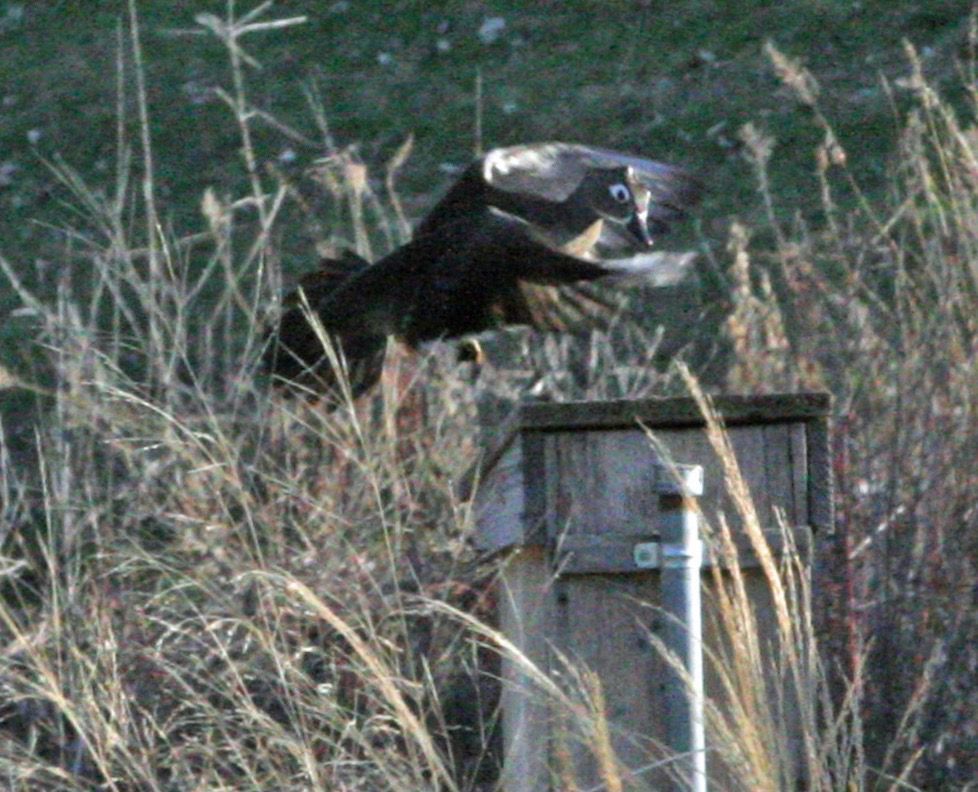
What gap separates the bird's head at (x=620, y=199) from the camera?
6.06m

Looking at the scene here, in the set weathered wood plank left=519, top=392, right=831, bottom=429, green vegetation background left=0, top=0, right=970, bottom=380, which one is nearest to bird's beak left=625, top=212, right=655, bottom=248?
green vegetation background left=0, top=0, right=970, bottom=380

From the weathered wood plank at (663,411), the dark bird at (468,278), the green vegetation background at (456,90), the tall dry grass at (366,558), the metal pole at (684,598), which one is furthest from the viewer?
the green vegetation background at (456,90)

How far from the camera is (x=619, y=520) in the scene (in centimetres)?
323

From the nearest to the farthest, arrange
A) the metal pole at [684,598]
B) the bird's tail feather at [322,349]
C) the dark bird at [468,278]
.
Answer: the metal pole at [684,598] < the dark bird at [468,278] < the bird's tail feather at [322,349]

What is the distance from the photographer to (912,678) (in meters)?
4.07

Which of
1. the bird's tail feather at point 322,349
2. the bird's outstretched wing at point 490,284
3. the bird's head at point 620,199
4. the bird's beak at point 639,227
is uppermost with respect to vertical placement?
the bird's head at point 620,199

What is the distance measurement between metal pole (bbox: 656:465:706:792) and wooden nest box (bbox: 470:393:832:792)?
0.19m

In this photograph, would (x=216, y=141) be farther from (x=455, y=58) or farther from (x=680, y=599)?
(x=680, y=599)

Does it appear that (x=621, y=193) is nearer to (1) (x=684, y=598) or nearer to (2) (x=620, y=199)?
(2) (x=620, y=199)

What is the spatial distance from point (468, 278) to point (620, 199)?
74 centimetres

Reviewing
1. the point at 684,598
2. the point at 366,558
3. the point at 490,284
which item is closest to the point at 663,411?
the point at 684,598

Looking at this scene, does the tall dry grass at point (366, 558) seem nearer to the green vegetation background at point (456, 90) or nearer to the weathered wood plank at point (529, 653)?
the weathered wood plank at point (529, 653)

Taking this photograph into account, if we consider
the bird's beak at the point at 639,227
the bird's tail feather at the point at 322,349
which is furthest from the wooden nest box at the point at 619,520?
the bird's beak at the point at 639,227

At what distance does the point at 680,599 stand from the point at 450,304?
2.77 meters
